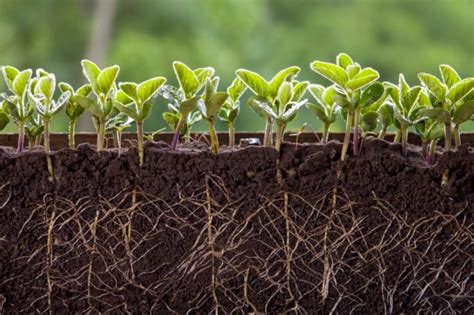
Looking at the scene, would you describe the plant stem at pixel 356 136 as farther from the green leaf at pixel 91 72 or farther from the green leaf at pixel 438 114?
the green leaf at pixel 91 72

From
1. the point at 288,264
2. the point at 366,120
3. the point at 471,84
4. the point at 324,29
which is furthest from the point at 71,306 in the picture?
the point at 324,29

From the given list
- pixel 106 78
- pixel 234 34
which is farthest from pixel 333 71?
pixel 234 34

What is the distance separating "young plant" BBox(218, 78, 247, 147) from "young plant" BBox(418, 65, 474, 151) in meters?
0.20

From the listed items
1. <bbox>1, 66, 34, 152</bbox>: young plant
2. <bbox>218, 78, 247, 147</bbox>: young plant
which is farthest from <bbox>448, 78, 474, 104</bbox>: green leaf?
<bbox>1, 66, 34, 152</bbox>: young plant

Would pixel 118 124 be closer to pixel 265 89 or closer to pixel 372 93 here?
pixel 265 89

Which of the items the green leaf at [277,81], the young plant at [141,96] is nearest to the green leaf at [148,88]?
the young plant at [141,96]

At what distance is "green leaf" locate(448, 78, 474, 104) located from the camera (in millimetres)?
716

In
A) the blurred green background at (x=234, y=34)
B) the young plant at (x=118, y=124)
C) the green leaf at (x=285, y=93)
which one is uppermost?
the blurred green background at (x=234, y=34)

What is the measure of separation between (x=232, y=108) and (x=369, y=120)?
0.49 ft

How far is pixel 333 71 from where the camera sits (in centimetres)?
71

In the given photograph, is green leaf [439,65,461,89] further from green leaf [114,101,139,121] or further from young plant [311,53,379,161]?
green leaf [114,101,139,121]

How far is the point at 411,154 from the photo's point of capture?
2.45 feet

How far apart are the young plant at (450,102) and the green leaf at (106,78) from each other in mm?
315

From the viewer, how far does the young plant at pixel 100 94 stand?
729 millimetres
